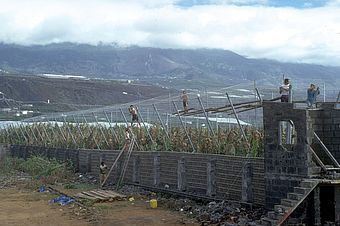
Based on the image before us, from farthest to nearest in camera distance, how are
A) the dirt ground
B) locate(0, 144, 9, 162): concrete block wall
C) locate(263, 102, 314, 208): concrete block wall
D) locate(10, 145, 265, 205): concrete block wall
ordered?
locate(0, 144, 9, 162): concrete block wall, the dirt ground, locate(10, 145, 265, 205): concrete block wall, locate(263, 102, 314, 208): concrete block wall

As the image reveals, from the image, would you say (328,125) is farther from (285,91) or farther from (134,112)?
(134,112)

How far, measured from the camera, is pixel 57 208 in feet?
67.6

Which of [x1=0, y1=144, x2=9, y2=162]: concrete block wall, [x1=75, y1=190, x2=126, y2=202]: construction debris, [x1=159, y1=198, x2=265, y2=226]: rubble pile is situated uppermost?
[x1=159, y1=198, x2=265, y2=226]: rubble pile

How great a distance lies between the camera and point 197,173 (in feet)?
66.7

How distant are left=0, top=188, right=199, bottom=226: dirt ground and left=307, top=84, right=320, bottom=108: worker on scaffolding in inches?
189

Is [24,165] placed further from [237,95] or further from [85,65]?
[85,65]

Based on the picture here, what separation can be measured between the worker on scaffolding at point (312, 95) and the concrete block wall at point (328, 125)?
0.35m

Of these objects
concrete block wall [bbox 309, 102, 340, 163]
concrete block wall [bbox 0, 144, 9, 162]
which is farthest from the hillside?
concrete block wall [bbox 309, 102, 340, 163]

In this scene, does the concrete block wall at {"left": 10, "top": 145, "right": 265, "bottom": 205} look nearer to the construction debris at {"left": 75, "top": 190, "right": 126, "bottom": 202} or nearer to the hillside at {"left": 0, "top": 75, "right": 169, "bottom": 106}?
the construction debris at {"left": 75, "top": 190, "right": 126, "bottom": 202}

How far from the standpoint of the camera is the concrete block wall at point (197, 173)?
1702 centimetres

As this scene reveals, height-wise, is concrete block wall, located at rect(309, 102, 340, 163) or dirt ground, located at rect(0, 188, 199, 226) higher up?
concrete block wall, located at rect(309, 102, 340, 163)

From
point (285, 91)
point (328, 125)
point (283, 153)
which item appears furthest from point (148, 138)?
point (283, 153)

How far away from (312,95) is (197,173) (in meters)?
5.95

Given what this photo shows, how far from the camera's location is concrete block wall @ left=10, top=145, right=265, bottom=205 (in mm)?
17016
